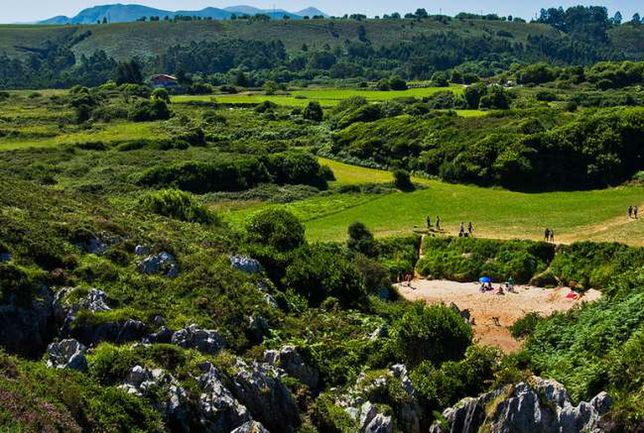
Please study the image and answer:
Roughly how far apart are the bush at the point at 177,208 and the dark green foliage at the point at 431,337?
1917cm

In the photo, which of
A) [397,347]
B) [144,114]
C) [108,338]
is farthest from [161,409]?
[144,114]

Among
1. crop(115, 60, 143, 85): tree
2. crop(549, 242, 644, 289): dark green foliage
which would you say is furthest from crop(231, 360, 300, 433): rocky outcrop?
crop(115, 60, 143, 85): tree

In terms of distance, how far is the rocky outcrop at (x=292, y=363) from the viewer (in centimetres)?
2317

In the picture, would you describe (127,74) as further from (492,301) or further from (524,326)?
(524,326)

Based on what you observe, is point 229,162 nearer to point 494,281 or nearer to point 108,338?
point 494,281

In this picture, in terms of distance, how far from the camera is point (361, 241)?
4975 centimetres

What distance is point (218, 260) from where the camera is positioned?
1220 inches

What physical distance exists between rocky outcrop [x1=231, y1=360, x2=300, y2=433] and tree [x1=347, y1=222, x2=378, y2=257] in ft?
91.7

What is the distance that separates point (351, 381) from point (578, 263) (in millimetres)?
26069

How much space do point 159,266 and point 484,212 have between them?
1429 inches

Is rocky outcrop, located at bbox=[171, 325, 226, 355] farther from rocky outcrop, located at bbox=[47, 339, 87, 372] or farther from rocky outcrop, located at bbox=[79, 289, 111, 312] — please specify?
rocky outcrop, located at bbox=[47, 339, 87, 372]

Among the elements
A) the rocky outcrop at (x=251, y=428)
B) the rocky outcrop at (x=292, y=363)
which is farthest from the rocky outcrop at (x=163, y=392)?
the rocky outcrop at (x=292, y=363)

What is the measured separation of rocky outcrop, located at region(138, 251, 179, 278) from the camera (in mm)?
28250

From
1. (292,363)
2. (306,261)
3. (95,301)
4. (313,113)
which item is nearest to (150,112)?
(313,113)
